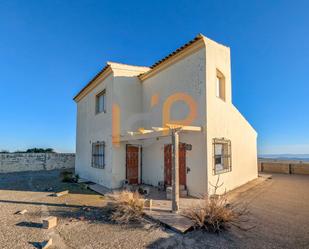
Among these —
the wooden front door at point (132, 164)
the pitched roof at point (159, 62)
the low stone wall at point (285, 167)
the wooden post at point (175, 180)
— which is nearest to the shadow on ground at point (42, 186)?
the wooden front door at point (132, 164)

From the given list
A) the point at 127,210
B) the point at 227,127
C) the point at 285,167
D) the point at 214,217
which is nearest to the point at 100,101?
the point at 227,127

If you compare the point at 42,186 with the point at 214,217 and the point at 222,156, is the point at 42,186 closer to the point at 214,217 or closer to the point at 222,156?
the point at 222,156

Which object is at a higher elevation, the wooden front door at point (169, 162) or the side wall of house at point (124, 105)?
the side wall of house at point (124, 105)

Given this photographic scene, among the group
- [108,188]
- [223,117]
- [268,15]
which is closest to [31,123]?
[108,188]

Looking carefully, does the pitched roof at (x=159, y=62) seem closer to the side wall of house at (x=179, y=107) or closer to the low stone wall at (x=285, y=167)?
the side wall of house at (x=179, y=107)

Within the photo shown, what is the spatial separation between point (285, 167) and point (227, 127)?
11.8 meters

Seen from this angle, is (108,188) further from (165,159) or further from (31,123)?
(31,123)

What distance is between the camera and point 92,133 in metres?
13.7

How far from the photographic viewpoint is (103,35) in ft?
43.4

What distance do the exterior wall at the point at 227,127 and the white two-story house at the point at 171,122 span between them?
4 centimetres

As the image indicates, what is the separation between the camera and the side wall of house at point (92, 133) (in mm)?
11234

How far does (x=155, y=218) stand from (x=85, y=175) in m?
9.89

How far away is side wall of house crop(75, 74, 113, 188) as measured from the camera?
11234 millimetres

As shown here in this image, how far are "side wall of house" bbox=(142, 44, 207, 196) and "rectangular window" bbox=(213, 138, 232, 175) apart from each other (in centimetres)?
88
